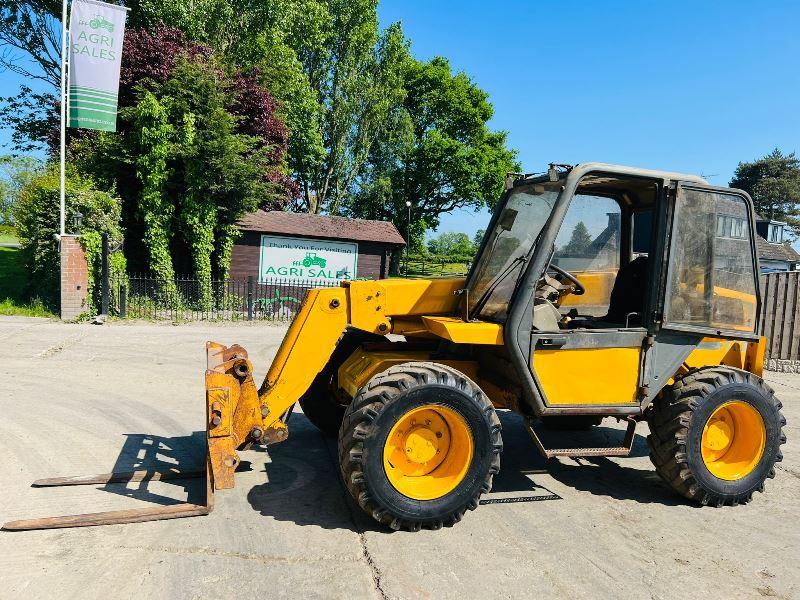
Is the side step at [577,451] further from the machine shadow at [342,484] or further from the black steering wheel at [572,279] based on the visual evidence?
the black steering wheel at [572,279]

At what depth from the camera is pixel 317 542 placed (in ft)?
12.1

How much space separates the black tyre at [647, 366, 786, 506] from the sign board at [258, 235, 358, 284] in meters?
15.1

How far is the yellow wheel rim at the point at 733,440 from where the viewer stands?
15.2ft

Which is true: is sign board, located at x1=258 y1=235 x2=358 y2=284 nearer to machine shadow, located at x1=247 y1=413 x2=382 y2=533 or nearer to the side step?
machine shadow, located at x1=247 y1=413 x2=382 y2=533

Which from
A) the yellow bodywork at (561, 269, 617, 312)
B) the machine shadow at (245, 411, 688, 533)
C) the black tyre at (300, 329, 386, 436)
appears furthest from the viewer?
the black tyre at (300, 329, 386, 436)

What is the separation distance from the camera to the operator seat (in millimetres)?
5012

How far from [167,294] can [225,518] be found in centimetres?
1207

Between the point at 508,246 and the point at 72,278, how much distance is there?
11970mm

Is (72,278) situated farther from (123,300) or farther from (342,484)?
(342,484)

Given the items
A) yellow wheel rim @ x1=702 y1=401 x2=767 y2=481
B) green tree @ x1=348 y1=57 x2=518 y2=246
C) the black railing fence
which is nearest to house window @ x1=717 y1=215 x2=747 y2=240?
yellow wheel rim @ x1=702 y1=401 x2=767 y2=481

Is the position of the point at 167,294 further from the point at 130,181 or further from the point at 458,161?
the point at 458,161

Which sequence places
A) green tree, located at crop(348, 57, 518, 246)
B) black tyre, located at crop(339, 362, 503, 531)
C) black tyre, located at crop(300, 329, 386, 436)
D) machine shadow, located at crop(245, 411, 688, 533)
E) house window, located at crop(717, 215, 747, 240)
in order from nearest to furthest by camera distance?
black tyre, located at crop(339, 362, 503, 531), machine shadow, located at crop(245, 411, 688, 533), house window, located at crop(717, 215, 747, 240), black tyre, located at crop(300, 329, 386, 436), green tree, located at crop(348, 57, 518, 246)

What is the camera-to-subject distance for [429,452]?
4.13 m

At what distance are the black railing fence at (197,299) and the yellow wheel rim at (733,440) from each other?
10.2 metres
